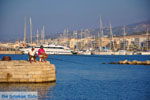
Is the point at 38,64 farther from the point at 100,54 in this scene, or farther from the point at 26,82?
the point at 100,54

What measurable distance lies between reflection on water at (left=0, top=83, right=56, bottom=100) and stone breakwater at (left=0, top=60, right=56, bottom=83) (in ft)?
1.25

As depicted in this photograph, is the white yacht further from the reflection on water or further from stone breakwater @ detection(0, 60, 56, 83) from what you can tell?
the reflection on water

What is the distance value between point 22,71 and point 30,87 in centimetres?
141

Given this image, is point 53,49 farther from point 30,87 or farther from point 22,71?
point 30,87

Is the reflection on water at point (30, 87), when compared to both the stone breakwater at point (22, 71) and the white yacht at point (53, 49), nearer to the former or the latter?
the stone breakwater at point (22, 71)

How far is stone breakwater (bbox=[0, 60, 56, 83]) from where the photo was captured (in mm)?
28375

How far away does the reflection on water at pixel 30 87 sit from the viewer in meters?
26.3

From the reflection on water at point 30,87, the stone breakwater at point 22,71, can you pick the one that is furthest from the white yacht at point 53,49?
the reflection on water at point 30,87

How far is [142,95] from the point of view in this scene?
27031 millimetres

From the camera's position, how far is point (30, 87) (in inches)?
1090

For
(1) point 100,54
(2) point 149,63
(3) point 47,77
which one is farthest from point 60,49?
(3) point 47,77

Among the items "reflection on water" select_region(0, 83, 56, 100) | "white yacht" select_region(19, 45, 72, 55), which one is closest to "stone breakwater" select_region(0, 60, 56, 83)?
"reflection on water" select_region(0, 83, 56, 100)

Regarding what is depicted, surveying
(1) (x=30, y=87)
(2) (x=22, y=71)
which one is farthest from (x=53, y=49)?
(1) (x=30, y=87)

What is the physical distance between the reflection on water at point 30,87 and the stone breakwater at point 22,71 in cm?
38
